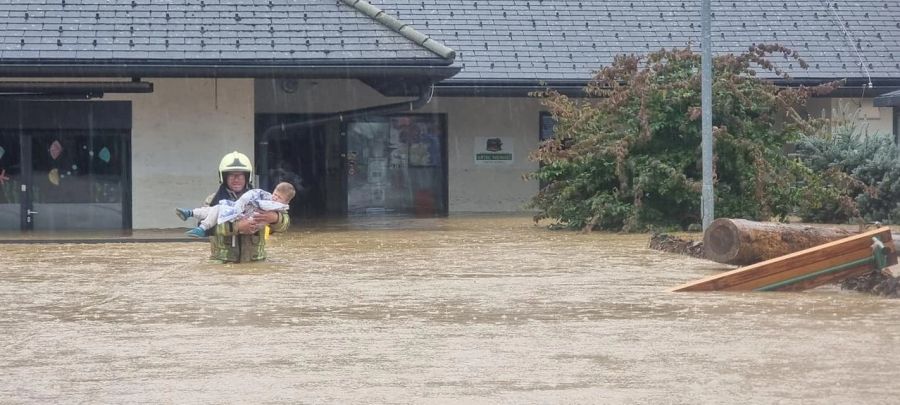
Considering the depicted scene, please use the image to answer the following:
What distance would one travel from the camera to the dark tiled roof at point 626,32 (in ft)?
94.5

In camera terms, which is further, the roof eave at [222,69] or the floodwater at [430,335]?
the roof eave at [222,69]

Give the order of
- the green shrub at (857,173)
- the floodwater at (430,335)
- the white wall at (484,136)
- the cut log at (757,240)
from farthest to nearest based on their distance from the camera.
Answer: the white wall at (484,136)
the green shrub at (857,173)
the cut log at (757,240)
the floodwater at (430,335)

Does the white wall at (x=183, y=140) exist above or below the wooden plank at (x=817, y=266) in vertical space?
above

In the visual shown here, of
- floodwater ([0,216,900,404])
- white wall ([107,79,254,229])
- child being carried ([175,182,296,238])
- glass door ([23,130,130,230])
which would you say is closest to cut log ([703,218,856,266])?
floodwater ([0,216,900,404])

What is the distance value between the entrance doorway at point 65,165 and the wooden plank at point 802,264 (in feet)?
43.0

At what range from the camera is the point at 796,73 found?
29359 mm

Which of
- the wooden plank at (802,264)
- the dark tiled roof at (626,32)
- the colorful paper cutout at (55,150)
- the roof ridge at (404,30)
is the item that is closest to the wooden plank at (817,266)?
the wooden plank at (802,264)

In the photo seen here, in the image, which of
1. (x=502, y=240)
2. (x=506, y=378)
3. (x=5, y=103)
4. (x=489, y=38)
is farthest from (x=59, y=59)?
(x=506, y=378)

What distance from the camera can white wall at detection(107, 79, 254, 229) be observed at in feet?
77.4

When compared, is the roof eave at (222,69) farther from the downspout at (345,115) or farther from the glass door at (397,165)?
the glass door at (397,165)

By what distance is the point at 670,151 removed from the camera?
22422mm

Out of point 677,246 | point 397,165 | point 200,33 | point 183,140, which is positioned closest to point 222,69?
point 200,33

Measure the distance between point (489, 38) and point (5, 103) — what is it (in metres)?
10.2

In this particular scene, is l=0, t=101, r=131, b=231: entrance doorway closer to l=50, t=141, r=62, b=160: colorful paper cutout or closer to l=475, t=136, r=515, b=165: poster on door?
l=50, t=141, r=62, b=160: colorful paper cutout
